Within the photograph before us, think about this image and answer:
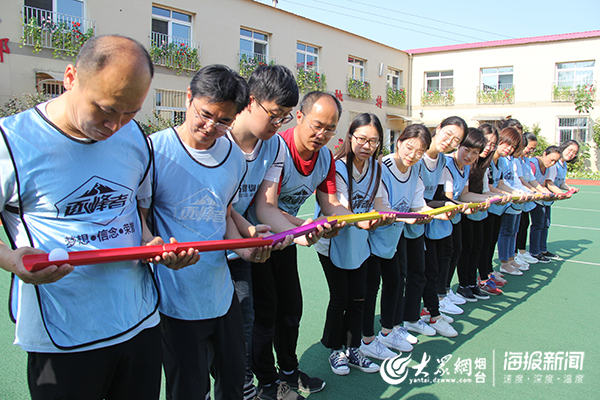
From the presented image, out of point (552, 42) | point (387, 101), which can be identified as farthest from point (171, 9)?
point (552, 42)

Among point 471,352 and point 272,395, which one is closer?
point 272,395

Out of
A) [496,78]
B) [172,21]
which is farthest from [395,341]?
[496,78]

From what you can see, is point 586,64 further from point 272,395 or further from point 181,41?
point 272,395

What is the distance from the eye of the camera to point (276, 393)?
2789 millimetres

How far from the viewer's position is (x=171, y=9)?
15.7 meters

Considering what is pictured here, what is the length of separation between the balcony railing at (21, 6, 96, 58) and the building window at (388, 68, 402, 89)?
57.8 feet

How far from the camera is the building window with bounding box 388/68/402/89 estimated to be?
26.1 metres

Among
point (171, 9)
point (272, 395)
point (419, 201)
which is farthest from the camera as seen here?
point (171, 9)

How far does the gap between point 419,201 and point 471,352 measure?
4.56 feet

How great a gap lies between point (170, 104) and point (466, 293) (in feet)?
44.6

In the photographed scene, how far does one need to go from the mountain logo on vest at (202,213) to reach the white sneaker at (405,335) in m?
2.34

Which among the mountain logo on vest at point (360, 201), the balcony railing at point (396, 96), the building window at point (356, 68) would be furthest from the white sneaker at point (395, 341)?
the balcony railing at point (396, 96)

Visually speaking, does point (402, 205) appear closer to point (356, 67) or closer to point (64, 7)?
point (64, 7)

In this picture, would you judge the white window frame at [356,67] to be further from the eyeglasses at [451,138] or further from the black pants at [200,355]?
the black pants at [200,355]
